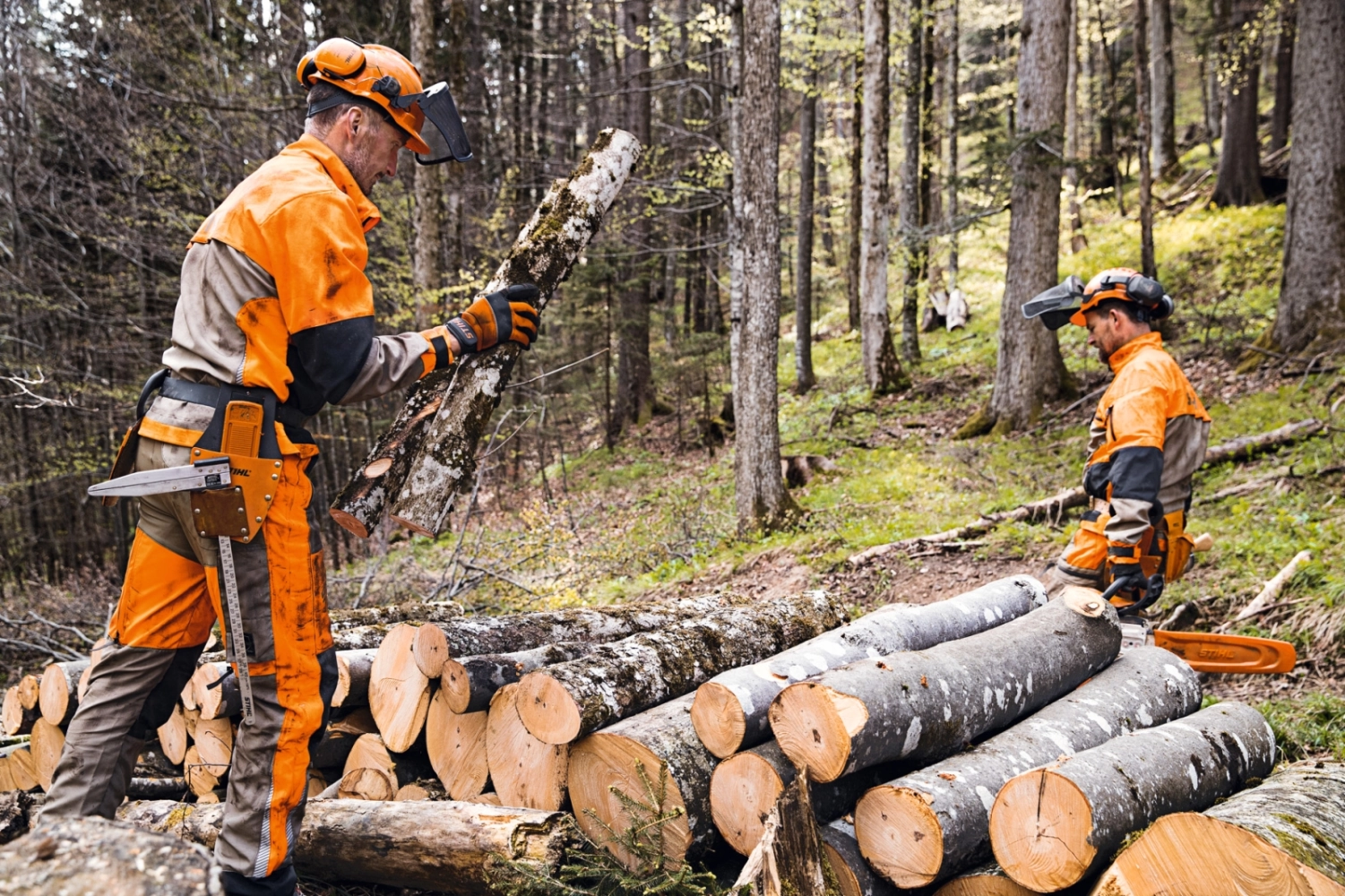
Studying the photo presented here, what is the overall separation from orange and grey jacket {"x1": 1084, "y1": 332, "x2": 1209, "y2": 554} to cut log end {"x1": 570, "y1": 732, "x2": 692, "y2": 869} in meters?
2.56

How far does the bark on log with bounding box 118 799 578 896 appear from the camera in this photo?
8.87 feet

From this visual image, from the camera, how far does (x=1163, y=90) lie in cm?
1928

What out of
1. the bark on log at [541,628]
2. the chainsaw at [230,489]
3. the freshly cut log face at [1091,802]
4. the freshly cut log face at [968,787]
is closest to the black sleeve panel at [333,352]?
Answer: the chainsaw at [230,489]

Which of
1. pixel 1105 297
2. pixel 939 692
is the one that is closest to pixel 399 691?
pixel 939 692

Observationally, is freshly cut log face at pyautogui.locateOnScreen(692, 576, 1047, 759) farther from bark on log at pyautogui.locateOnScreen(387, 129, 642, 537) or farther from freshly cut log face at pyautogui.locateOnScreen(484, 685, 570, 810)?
bark on log at pyautogui.locateOnScreen(387, 129, 642, 537)

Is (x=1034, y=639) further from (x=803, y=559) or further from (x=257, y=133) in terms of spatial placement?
(x=257, y=133)

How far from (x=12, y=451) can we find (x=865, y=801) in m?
13.6

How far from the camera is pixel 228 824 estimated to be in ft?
8.40

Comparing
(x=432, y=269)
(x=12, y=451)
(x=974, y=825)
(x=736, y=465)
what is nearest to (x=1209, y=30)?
(x=736, y=465)

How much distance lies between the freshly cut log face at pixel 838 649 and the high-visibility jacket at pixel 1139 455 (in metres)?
0.54

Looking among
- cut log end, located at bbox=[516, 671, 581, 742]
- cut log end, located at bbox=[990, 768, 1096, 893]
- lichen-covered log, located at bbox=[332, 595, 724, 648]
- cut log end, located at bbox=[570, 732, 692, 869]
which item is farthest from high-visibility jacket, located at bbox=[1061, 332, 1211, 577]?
cut log end, located at bbox=[516, 671, 581, 742]

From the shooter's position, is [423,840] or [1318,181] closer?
[423,840]

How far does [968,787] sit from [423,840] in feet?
6.24

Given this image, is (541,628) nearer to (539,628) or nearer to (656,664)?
(539,628)
